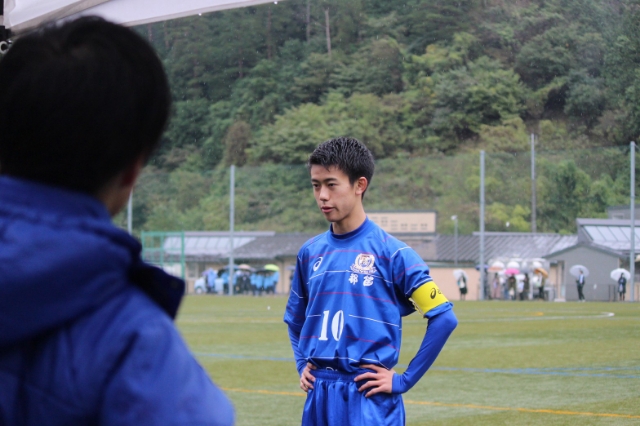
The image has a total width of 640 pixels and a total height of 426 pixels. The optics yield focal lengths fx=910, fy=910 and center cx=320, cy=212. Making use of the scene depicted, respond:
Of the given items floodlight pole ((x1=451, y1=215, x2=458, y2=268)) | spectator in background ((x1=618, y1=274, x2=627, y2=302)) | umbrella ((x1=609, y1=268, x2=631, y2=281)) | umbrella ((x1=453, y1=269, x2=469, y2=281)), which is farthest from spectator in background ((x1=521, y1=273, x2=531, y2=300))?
spectator in background ((x1=618, y1=274, x2=627, y2=302))

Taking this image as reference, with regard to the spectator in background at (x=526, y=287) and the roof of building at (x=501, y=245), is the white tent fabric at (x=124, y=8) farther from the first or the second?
the roof of building at (x=501, y=245)

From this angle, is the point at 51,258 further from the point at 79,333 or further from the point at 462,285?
the point at 462,285

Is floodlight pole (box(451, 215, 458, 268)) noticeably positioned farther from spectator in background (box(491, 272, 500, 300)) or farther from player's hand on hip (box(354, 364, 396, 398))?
player's hand on hip (box(354, 364, 396, 398))

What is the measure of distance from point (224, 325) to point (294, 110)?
35657mm

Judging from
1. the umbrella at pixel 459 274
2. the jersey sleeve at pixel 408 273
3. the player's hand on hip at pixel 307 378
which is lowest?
the umbrella at pixel 459 274

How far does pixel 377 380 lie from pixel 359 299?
0.28 metres

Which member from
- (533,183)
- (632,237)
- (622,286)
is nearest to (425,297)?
(632,237)

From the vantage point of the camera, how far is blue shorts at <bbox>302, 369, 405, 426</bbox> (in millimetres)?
3059

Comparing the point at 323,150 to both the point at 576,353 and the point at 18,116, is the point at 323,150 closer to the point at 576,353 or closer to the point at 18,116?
the point at 18,116

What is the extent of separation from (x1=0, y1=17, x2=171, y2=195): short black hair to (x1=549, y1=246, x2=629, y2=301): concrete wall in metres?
18.0

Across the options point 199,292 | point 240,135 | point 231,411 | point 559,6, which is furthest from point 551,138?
point 231,411

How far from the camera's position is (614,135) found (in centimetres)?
1387

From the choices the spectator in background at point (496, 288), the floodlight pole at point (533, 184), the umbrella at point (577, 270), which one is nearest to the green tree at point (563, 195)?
the floodlight pole at point (533, 184)

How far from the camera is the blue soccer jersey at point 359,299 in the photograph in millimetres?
3086
